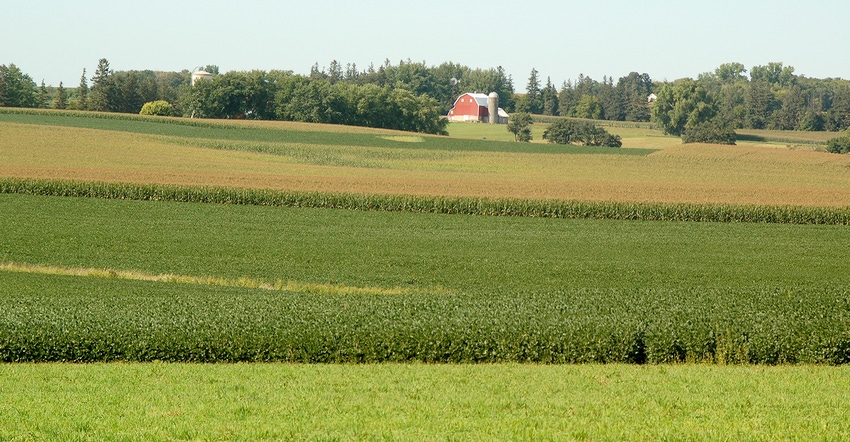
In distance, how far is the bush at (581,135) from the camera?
10588 cm

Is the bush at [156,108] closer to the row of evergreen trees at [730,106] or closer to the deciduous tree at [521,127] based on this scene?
the deciduous tree at [521,127]

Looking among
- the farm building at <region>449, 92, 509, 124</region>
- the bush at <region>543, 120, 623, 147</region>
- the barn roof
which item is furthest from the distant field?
the barn roof

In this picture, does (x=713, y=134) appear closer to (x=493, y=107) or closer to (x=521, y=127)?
(x=521, y=127)

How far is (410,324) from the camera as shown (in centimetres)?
1914

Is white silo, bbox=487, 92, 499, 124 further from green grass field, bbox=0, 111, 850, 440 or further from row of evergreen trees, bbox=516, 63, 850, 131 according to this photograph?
green grass field, bbox=0, 111, 850, 440

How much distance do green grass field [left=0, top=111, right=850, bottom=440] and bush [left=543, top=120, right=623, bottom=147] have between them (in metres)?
55.1

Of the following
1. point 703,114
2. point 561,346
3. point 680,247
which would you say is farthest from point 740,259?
point 703,114

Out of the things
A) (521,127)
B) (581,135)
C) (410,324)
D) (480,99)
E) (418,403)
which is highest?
(480,99)

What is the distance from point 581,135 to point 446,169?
39.6 metres

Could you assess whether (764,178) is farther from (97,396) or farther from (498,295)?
(97,396)

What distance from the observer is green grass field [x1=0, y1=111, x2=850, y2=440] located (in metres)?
12.3

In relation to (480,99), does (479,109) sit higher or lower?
lower

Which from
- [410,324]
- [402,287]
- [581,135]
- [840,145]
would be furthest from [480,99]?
[410,324]

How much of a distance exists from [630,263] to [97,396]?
24.6 meters
